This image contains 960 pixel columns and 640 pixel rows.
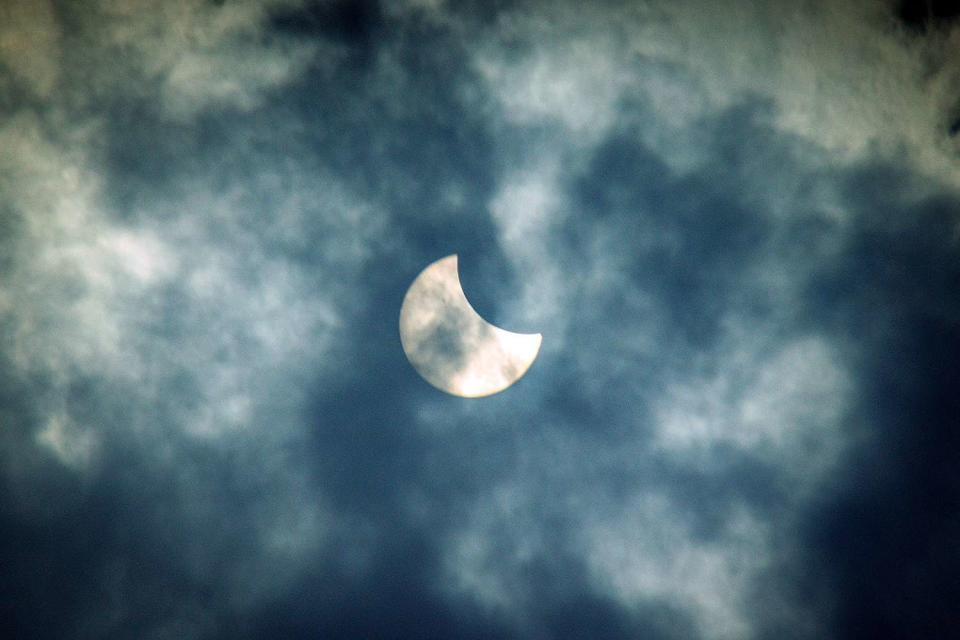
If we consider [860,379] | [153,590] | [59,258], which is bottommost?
[153,590]

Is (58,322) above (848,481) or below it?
below

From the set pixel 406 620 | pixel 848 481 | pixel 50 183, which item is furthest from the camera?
pixel 406 620

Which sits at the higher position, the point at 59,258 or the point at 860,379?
the point at 860,379

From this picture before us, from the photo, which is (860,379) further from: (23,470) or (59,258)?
(23,470)

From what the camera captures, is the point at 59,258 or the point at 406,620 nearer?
the point at 59,258

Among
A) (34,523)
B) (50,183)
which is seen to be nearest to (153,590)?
(34,523)

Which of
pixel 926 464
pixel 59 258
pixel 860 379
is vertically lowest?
pixel 59 258

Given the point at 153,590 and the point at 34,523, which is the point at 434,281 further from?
the point at 34,523

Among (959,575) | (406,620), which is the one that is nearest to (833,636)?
(959,575)

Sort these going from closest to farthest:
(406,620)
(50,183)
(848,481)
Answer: (50,183) < (848,481) < (406,620)
